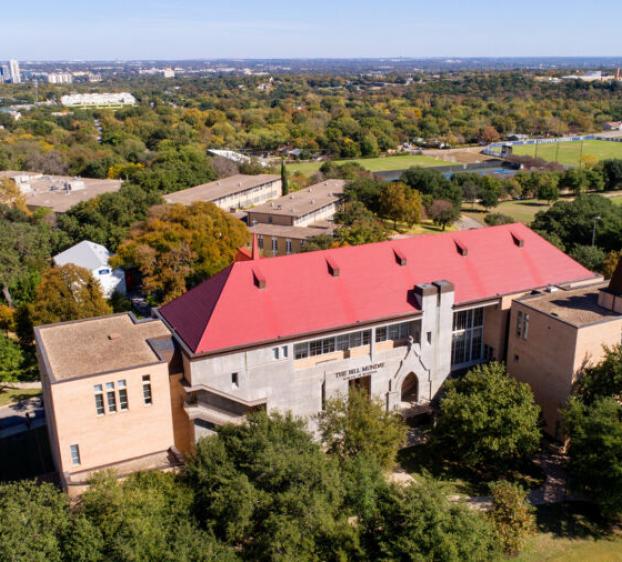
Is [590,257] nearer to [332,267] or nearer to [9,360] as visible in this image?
[332,267]

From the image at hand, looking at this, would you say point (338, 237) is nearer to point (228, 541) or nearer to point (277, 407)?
point (277, 407)

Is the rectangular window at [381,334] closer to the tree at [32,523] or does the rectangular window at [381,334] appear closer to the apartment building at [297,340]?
the apartment building at [297,340]

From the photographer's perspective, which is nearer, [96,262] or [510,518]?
[510,518]

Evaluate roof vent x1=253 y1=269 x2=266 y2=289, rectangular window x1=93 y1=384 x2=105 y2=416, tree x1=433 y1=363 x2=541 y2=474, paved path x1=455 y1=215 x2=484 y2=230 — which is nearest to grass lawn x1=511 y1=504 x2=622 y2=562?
tree x1=433 y1=363 x2=541 y2=474

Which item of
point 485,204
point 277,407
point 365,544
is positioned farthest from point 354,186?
point 365,544

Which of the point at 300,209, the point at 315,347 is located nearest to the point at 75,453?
the point at 315,347

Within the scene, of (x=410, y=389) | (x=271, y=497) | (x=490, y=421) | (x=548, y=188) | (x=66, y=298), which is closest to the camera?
(x=271, y=497)
